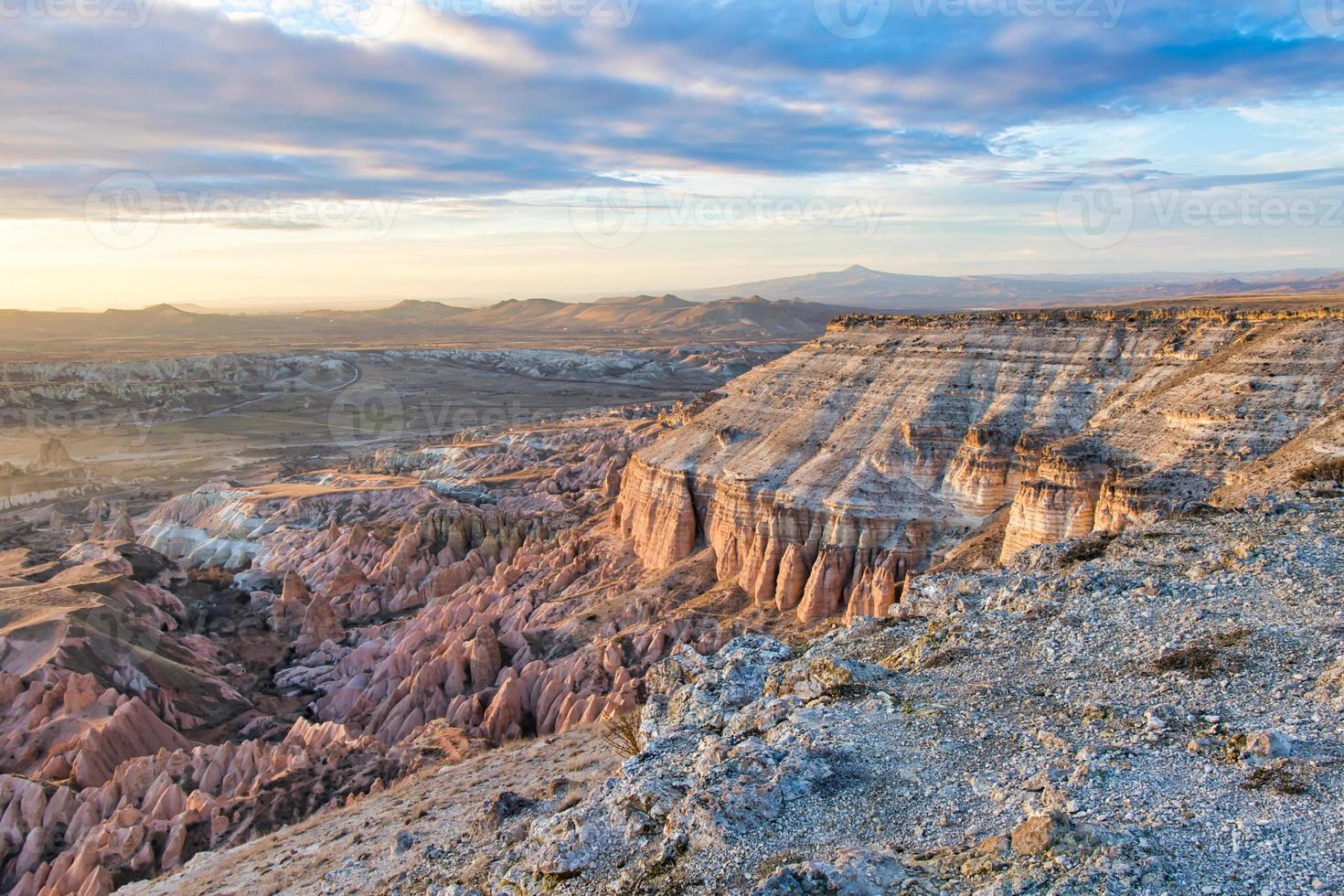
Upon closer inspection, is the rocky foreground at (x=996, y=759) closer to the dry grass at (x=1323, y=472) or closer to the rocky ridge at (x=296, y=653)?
the dry grass at (x=1323, y=472)

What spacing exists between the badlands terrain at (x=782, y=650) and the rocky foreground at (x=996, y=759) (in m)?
0.05

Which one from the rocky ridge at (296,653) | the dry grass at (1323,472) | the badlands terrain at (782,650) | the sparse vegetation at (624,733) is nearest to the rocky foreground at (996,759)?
the badlands terrain at (782,650)

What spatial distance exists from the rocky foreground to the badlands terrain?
5 cm

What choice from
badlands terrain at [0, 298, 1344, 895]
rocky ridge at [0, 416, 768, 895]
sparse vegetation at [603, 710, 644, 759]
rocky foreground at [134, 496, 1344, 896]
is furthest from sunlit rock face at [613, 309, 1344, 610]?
sparse vegetation at [603, 710, 644, 759]

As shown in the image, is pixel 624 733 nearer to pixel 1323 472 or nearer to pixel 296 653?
pixel 1323 472

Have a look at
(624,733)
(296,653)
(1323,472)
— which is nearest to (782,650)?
(624,733)

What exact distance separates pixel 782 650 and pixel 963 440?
15079 millimetres

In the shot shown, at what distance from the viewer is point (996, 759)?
29.9 feet

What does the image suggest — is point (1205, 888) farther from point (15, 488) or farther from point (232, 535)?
point (15, 488)

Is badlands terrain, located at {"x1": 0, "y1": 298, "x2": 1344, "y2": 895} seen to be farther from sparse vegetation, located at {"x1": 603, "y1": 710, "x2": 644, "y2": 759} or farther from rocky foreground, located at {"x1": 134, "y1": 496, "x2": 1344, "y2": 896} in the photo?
sparse vegetation, located at {"x1": 603, "y1": 710, "x2": 644, "y2": 759}

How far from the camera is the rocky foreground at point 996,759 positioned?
7.31 metres

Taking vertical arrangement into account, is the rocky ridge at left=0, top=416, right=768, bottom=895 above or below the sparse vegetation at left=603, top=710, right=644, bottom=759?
below

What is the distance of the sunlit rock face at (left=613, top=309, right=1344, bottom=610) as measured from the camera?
21719 millimetres

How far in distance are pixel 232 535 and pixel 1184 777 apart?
5081cm
